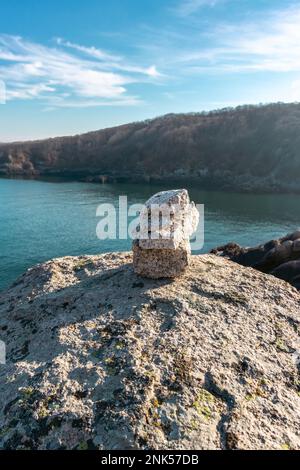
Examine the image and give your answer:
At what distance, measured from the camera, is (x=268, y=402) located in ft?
25.3

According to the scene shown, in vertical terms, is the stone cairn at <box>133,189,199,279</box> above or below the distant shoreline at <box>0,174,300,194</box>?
above

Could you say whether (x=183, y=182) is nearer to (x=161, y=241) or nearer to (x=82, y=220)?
(x=82, y=220)

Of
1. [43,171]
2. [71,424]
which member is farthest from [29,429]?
[43,171]

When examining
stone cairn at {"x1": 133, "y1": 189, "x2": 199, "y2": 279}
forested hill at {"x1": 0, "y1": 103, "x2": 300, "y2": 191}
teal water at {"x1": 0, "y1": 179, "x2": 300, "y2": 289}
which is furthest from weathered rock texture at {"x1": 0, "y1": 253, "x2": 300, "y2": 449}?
forested hill at {"x1": 0, "y1": 103, "x2": 300, "y2": 191}

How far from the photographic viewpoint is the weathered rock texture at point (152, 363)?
6969 millimetres

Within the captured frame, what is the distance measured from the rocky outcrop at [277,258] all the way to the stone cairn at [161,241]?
13.7m

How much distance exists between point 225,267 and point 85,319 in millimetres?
4691

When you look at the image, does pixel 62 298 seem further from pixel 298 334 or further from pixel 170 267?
pixel 298 334

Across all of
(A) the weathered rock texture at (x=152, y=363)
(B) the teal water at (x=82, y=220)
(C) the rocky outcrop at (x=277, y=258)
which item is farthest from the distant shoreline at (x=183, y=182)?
(A) the weathered rock texture at (x=152, y=363)

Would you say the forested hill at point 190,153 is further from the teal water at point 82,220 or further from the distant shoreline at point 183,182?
the teal water at point 82,220

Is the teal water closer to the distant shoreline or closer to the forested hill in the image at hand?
the distant shoreline

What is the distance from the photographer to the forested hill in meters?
102

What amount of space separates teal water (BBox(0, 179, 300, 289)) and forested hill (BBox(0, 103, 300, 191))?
1621cm
